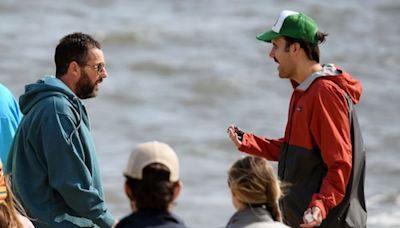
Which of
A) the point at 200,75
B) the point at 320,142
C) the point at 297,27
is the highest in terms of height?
the point at 297,27

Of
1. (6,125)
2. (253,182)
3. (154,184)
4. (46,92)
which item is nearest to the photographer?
(154,184)

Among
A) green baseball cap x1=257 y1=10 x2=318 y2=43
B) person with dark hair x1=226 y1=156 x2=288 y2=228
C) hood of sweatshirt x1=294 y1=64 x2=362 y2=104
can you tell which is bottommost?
person with dark hair x1=226 y1=156 x2=288 y2=228

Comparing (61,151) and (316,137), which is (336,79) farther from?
(61,151)

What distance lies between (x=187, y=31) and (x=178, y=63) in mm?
1781

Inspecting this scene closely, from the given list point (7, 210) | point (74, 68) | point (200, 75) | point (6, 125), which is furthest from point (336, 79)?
point (200, 75)

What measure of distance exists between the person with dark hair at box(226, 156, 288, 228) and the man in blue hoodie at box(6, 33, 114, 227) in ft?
3.79

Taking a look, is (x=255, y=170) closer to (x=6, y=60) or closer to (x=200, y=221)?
(x=200, y=221)

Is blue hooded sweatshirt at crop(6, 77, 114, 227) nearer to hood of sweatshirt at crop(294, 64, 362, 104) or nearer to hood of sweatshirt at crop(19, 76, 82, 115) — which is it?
hood of sweatshirt at crop(19, 76, 82, 115)

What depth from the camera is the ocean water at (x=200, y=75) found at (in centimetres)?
1419

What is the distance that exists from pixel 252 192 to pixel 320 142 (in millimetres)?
972

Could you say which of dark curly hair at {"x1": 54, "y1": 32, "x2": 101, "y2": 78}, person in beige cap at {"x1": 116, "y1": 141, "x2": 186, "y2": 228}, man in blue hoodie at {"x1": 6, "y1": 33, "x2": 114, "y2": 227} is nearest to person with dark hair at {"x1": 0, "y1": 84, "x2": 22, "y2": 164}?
man in blue hoodie at {"x1": 6, "y1": 33, "x2": 114, "y2": 227}

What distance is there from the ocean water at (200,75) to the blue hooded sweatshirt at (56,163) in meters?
6.41

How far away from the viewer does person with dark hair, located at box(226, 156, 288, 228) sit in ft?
15.4

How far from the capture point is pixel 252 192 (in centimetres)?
470
